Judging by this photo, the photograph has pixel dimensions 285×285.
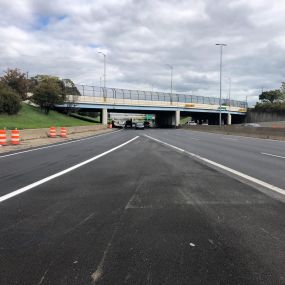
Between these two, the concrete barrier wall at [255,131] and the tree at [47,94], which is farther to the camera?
the tree at [47,94]

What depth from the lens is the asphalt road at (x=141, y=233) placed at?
179 inches

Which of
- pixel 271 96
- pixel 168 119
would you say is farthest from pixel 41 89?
pixel 271 96

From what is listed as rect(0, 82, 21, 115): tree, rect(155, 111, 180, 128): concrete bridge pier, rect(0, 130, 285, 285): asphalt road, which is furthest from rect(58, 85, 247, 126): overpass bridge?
rect(0, 130, 285, 285): asphalt road

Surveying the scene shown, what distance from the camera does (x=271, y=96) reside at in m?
141

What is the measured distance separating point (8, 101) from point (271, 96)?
342ft

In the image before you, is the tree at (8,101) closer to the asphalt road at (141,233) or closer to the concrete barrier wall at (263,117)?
the asphalt road at (141,233)

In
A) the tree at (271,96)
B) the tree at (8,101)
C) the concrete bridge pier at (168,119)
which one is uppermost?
the tree at (271,96)

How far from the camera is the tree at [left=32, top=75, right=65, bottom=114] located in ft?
241

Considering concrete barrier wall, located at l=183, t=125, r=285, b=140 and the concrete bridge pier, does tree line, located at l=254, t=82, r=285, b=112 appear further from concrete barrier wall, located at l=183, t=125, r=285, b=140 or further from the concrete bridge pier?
concrete barrier wall, located at l=183, t=125, r=285, b=140

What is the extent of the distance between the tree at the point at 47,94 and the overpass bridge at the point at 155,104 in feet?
21.4

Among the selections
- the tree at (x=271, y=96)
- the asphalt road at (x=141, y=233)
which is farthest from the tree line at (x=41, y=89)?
the tree at (x=271, y=96)

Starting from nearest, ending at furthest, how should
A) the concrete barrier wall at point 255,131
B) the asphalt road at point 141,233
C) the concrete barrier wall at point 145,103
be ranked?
1. the asphalt road at point 141,233
2. the concrete barrier wall at point 255,131
3. the concrete barrier wall at point 145,103

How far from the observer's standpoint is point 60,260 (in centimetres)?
494

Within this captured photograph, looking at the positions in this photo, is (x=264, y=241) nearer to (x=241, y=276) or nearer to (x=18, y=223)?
(x=241, y=276)
